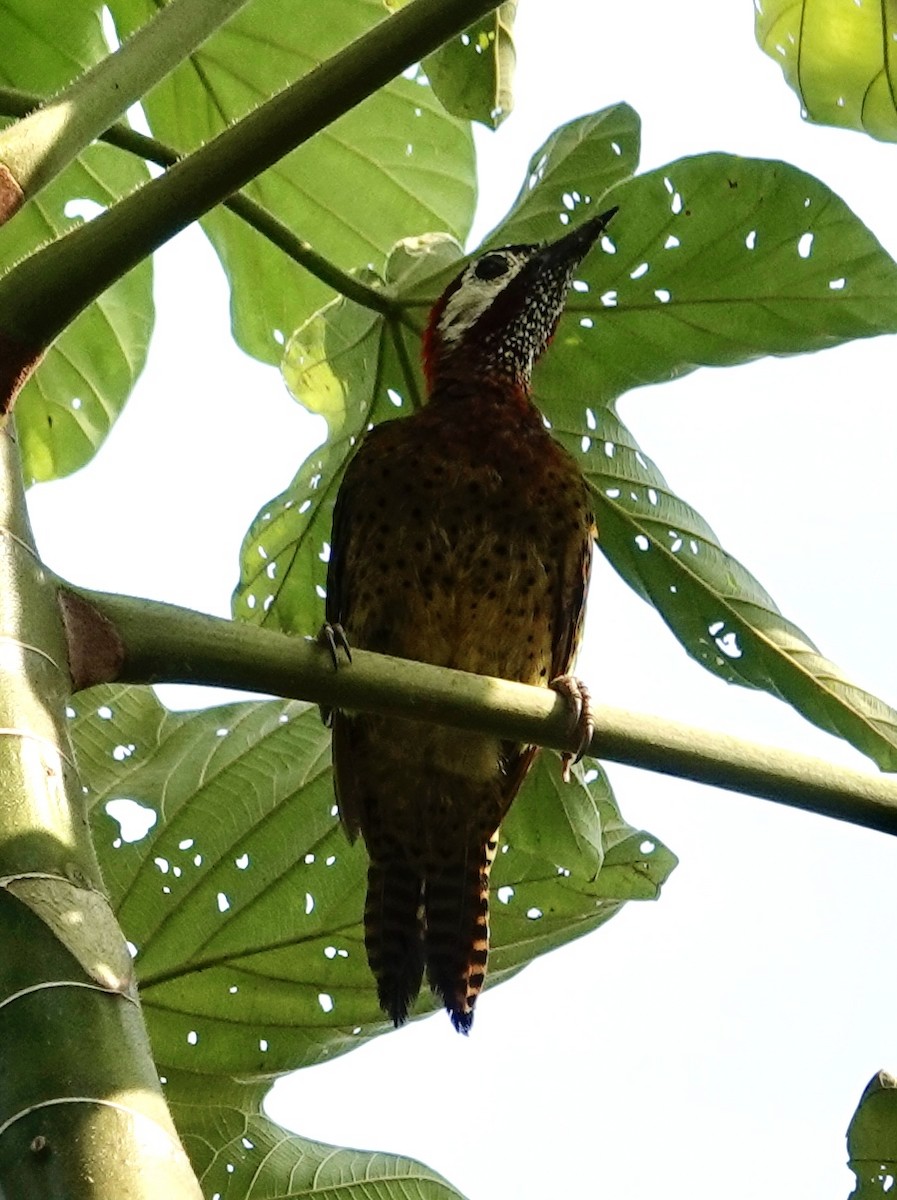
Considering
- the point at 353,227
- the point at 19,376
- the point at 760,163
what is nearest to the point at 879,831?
the point at 19,376

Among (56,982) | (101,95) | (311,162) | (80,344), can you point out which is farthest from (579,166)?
(56,982)

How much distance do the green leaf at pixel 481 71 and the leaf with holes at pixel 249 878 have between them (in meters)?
1.00

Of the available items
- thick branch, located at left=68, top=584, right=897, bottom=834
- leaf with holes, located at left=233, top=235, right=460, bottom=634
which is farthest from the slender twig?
thick branch, located at left=68, top=584, right=897, bottom=834

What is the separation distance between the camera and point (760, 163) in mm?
2678

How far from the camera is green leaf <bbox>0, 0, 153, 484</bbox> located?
312 centimetres

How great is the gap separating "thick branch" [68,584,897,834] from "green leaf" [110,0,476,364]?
171 cm

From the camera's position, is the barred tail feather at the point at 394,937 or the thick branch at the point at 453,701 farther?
the barred tail feather at the point at 394,937

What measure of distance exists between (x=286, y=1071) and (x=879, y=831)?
124 cm

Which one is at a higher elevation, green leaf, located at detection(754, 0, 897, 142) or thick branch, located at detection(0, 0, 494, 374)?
green leaf, located at detection(754, 0, 897, 142)

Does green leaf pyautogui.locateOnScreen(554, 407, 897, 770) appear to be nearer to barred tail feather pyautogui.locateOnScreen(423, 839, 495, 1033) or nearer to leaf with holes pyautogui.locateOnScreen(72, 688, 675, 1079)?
leaf with holes pyautogui.locateOnScreen(72, 688, 675, 1079)

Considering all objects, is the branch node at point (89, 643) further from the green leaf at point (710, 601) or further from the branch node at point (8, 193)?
the green leaf at point (710, 601)

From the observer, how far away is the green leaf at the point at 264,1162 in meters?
2.54

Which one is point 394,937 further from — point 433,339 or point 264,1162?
point 433,339

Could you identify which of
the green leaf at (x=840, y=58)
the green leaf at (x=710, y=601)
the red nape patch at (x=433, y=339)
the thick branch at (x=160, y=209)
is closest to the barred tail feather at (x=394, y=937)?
the green leaf at (x=710, y=601)
